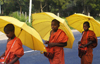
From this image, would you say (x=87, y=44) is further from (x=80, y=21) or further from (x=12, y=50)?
(x=12, y=50)

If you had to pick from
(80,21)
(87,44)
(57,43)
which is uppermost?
(80,21)

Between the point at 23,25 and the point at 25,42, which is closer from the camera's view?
the point at 23,25

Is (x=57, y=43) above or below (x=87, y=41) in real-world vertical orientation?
above

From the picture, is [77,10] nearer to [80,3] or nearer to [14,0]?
[80,3]

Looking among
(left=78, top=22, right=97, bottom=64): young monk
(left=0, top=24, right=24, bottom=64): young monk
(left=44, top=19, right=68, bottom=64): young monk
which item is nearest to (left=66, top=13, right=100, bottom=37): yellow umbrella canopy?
(left=78, top=22, right=97, bottom=64): young monk

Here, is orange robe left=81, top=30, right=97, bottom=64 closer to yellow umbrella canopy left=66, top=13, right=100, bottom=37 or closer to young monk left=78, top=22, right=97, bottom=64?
young monk left=78, top=22, right=97, bottom=64

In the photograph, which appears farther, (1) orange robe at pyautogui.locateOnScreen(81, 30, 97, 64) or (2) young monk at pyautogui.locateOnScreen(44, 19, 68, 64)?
(1) orange robe at pyautogui.locateOnScreen(81, 30, 97, 64)

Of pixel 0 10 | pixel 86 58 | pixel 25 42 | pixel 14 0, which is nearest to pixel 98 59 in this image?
pixel 86 58

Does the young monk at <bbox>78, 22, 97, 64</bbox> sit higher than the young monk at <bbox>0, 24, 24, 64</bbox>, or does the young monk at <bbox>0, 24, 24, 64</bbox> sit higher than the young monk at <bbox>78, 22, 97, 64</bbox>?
the young monk at <bbox>0, 24, 24, 64</bbox>

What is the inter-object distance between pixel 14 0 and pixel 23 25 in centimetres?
4307

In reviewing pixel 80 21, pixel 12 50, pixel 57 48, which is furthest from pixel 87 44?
pixel 12 50

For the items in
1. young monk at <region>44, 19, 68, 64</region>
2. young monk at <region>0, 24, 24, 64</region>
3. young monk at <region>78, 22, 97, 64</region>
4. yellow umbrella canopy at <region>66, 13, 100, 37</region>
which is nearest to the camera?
young monk at <region>0, 24, 24, 64</region>

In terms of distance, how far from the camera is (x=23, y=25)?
7.95 ft

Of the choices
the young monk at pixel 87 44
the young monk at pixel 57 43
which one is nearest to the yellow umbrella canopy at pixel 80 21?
the young monk at pixel 87 44
